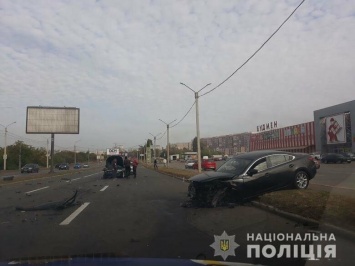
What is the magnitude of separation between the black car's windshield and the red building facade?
66.0 metres

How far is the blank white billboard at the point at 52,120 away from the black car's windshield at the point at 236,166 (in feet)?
137

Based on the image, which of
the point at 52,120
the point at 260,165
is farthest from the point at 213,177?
the point at 52,120

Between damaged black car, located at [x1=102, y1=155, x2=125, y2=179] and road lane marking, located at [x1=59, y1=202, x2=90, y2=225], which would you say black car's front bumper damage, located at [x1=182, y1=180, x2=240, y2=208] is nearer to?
road lane marking, located at [x1=59, y1=202, x2=90, y2=225]

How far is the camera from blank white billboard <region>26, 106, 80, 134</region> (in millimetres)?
50938

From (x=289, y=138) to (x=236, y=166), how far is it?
246 feet

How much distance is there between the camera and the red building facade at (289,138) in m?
80.6

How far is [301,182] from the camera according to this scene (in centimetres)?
1324

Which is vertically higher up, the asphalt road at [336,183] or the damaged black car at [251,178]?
the damaged black car at [251,178]

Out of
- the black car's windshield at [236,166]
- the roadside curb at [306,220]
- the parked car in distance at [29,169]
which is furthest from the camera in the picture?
the parked car in distance at [29,169]

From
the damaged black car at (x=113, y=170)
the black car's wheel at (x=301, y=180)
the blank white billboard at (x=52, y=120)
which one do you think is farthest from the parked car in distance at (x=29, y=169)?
the black car's wheel at (x=301, y=180)

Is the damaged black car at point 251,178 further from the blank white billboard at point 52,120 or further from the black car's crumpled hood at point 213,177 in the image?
the blank white billboard at point 52,120

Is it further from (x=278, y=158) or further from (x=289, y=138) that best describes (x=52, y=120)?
(x=289, y=138)

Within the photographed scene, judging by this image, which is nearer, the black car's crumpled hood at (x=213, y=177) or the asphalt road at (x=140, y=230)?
the asphalt road at (x=140, y=230)

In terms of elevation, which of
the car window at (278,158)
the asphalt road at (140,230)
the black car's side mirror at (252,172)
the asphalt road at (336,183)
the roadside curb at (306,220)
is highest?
the car window at (278,158)
